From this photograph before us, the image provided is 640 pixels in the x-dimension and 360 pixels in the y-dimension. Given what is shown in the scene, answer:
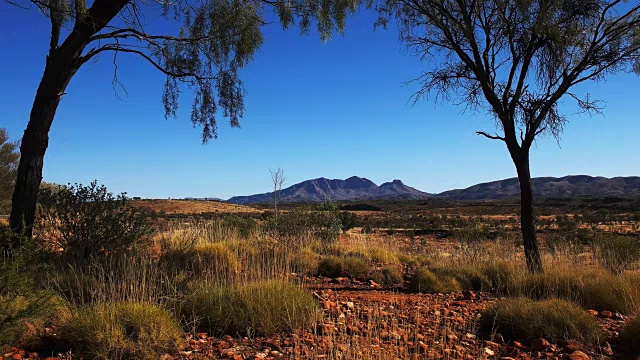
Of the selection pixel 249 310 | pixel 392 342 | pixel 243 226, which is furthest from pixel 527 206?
pixel 243 226

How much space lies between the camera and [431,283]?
9086mm

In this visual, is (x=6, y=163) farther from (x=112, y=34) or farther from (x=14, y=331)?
(x=14, y=331)

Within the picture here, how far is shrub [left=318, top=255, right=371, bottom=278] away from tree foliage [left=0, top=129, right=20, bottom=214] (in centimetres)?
1872

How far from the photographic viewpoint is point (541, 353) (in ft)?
17.9

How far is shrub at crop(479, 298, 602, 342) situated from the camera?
5.94 m

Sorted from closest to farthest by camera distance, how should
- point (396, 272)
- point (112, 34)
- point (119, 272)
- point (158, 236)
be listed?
point (119, 272) < point (112, 34) < point (396, 272) < point (158, 236)

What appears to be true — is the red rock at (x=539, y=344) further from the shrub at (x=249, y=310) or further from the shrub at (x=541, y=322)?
the shrub at (x=249, y=310)

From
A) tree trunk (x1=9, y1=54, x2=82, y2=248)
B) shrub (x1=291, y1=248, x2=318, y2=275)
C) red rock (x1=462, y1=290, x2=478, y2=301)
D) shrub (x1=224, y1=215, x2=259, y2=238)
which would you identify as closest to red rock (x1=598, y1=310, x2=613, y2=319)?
red rock (x1=462, y1=290, x2=478, y2=301)

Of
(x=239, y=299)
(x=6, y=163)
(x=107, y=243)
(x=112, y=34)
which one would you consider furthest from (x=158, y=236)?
(x=6, y=163)

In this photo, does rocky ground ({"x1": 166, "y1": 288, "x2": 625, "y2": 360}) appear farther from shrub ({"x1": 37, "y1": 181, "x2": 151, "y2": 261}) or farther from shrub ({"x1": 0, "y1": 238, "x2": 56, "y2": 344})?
shrub ({"x1": 37, "y1": 181, "x2": 151, "y2": 261})

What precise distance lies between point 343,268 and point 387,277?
42.6 inches

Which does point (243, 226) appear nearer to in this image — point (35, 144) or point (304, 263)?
point (304, 263)

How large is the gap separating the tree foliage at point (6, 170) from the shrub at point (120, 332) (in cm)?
2094

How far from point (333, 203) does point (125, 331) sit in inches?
587
